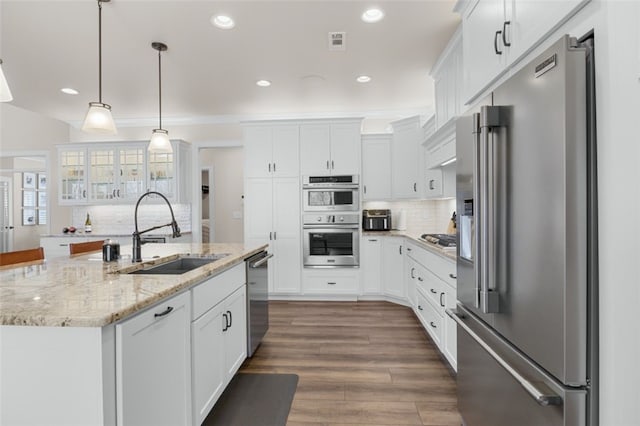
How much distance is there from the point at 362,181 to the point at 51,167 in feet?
17.3

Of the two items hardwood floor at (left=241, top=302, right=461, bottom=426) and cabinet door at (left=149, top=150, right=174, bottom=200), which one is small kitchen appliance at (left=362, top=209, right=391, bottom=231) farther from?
cabinet door at (left=149, top=150, right=174, bottom=200)

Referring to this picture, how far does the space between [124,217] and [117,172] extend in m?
0.82

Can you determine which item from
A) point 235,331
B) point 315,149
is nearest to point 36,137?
point 315,149

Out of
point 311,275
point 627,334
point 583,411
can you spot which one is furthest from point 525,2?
point 311,275

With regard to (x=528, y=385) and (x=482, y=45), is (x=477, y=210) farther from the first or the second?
(x=482, y=45)

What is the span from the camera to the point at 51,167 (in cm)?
567

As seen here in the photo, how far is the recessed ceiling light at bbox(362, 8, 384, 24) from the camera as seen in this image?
2567 mm

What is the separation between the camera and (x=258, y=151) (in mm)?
4598

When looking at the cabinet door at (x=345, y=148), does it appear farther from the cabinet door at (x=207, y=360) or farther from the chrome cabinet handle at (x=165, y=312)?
the chrome cabinet handle at (x=165, y=312)

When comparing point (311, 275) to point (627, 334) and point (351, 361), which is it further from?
point (627, 334)

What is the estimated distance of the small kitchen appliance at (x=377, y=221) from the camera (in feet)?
15.6

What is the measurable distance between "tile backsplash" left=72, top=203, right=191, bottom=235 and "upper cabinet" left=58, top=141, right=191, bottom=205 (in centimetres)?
35

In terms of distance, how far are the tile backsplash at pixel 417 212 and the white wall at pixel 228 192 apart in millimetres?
3282

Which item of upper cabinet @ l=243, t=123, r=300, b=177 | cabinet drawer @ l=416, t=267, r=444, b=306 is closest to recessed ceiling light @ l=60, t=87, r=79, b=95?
upper cabinet @ l=243, t=123, r=300, b=177
